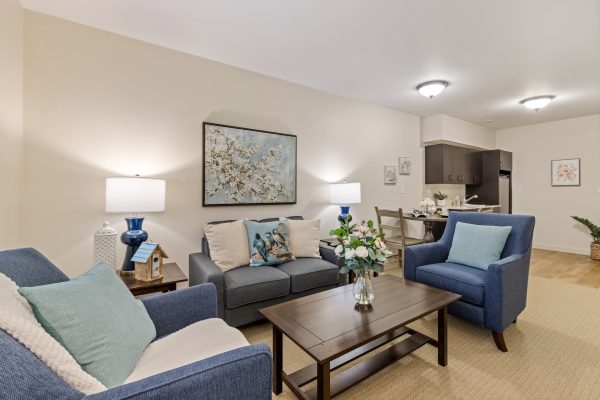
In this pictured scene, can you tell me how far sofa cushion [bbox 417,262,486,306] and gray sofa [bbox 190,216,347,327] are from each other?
771mm

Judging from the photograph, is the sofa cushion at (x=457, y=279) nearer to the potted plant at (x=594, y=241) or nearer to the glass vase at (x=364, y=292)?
the glass vase at (x=364, y=292)

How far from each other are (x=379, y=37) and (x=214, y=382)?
2.66 meters

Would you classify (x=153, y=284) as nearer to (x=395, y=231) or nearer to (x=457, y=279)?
(x=457, y=279)

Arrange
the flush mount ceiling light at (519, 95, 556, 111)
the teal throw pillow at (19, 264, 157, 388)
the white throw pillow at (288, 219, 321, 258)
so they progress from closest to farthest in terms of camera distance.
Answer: the teal throw pillow at (19, 264, 157, 388) < the white throw pillow at (288, 219, 321, 258) < the flush mount ceiling light at (519, 95, 556, 111)

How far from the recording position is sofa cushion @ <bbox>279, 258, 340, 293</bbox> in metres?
2.39

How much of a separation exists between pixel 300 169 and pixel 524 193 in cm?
505

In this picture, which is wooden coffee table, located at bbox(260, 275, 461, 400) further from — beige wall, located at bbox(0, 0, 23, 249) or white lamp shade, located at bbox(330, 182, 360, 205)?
beige wall, located at bbox(0, 0, 23, 249)

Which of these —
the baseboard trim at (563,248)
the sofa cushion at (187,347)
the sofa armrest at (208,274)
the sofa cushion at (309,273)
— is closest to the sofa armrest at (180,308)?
the sofa cushion at (187,347)

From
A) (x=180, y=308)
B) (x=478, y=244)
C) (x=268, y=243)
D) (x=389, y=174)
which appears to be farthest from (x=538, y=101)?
(x=180, y=308)

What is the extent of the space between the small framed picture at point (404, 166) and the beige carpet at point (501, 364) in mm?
2531

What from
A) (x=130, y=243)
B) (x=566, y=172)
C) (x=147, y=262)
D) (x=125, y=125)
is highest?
(x=125, y=125)

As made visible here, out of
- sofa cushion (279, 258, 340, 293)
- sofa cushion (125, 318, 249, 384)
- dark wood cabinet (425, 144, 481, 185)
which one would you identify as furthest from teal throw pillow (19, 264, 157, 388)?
dark wood cabinet (425, 144, 481, 185)

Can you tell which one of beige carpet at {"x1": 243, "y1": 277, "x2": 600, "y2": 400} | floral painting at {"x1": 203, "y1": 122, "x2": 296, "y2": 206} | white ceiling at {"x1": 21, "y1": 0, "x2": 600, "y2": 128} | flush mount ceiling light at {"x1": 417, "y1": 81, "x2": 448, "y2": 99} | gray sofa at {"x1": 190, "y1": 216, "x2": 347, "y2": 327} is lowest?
beige carpet at {"x1": 243, "y1": 277, "x2": 600, "y2": 400}

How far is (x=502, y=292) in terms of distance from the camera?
1.94 metres
